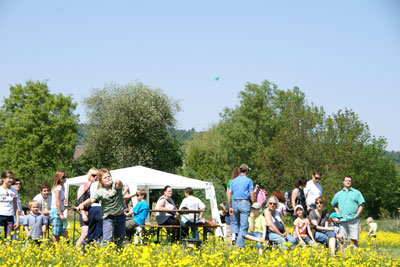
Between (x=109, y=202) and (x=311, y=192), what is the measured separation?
17.3 ft

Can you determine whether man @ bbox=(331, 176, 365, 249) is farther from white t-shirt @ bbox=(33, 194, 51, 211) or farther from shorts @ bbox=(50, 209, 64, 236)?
white t-shirt @ bbox=(33, 194, 51, 211)

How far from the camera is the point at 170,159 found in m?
43.8

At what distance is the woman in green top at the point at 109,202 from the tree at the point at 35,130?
37.6 m

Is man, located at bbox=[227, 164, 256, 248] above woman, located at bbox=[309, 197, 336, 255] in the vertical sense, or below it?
above

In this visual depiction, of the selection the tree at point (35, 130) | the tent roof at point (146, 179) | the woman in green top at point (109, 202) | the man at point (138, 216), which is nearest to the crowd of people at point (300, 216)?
the man at point (138, 216)

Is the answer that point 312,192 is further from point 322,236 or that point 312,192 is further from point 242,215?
point 242,215

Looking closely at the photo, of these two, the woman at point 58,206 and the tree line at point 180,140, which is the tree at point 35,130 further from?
the woman at point 58,206

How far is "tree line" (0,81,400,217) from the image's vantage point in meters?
32.3

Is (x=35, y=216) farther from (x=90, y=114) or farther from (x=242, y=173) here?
(x=90, y=114)

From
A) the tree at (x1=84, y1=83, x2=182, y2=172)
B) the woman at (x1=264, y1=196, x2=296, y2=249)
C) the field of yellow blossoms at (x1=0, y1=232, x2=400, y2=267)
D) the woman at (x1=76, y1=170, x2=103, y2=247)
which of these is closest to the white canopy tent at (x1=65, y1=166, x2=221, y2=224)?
the woman at (x1=264, y1=196, x2=296, y2=249)

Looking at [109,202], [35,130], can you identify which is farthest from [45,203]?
[35,130]

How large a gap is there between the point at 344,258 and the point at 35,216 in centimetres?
582

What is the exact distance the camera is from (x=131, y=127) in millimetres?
41344

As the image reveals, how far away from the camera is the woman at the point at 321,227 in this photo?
1112cm
